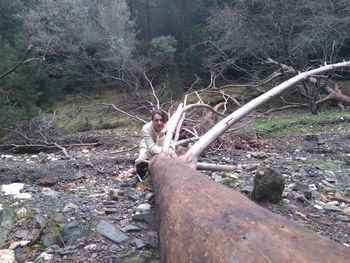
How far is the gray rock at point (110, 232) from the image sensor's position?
2602 mm

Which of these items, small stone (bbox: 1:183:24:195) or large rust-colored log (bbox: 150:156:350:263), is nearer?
large rust-colored log (bbox: 150:156:350:263)

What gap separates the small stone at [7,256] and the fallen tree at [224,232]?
1041 mm

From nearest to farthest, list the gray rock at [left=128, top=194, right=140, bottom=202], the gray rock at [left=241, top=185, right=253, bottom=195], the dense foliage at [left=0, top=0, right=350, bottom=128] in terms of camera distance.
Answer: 1. the gray rock at [left=241, top=185, right=253, bottom=195]
2. the gray rock at [left=128, top=194, right=140, bottom=202]
3. the dense foliage at [left=0, top=0, right=350, bottom=128]

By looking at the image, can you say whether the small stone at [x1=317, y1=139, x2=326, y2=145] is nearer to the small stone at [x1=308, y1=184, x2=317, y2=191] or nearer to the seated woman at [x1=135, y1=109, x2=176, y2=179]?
the small stone at [x1=308, y1=184, x2=317, y2=191]

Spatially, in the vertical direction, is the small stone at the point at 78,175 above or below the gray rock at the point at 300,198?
below

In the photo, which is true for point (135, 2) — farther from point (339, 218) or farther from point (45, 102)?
point (339, 218)

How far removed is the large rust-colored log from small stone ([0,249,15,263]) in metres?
1.04

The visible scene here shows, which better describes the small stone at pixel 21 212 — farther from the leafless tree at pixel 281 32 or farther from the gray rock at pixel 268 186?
the leafless tree at pixel 281 32

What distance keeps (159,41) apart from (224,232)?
15.8m

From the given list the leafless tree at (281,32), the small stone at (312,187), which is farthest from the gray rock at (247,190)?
the leafless tree at (281,32)

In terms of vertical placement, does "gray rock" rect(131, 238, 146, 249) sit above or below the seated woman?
below

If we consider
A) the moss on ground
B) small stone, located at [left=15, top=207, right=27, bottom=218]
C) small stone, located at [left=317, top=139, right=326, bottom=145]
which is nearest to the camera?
small stone, located at [left=15, top=207, right=27, bottom=218]

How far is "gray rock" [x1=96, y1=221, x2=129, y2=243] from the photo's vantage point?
8.54 feet

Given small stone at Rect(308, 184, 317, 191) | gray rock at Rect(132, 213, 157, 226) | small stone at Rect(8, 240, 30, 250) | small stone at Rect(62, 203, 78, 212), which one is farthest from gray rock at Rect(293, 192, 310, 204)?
small stone at Rect(8, 240, 30, 250)
